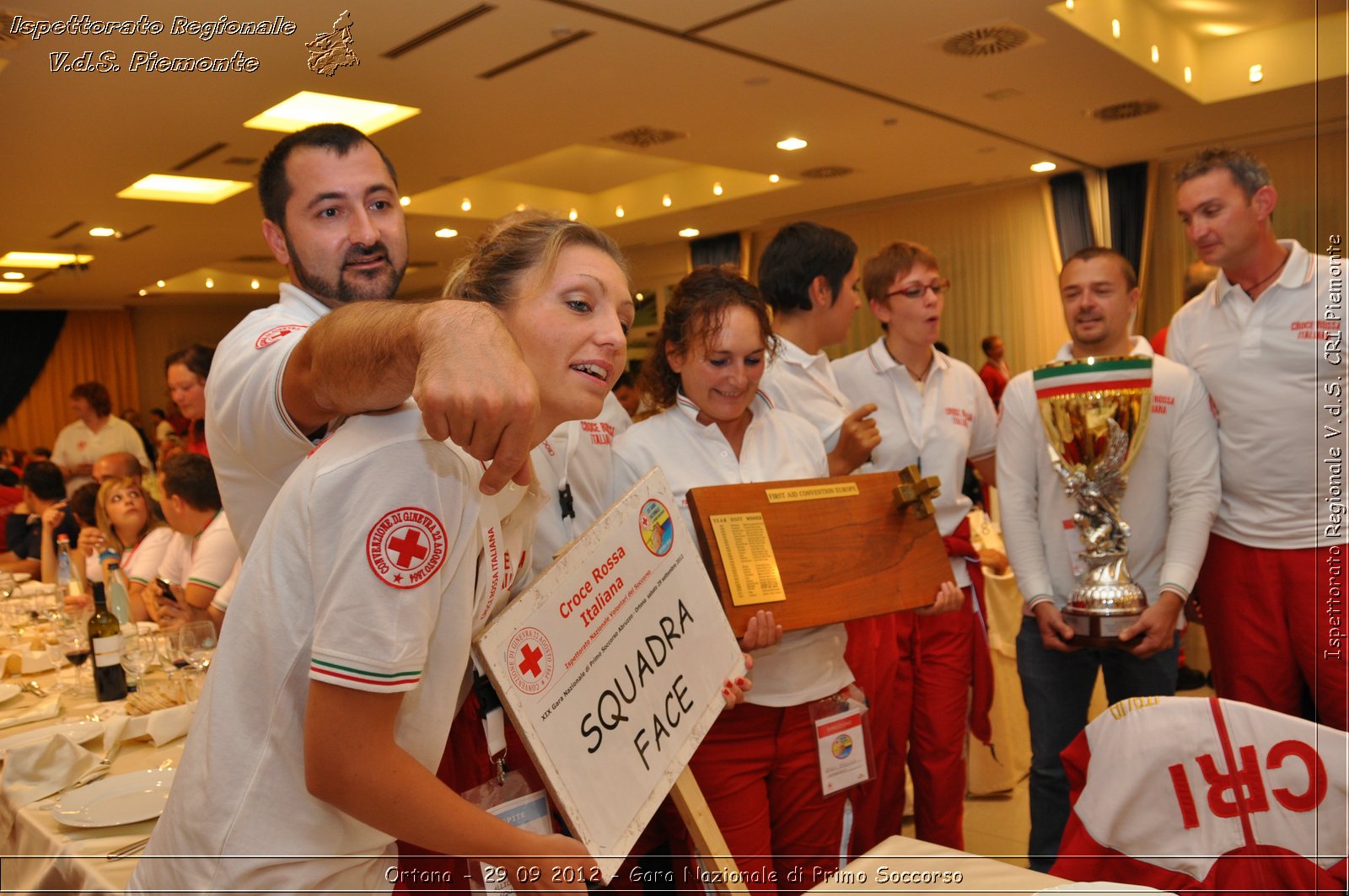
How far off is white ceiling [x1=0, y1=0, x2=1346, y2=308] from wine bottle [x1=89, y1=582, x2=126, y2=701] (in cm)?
281

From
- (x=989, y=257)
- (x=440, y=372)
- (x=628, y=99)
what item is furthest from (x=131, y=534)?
(x=989, y=257)

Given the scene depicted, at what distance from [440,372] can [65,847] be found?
1.37 m

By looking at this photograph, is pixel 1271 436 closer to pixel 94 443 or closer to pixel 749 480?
pixel 749 480

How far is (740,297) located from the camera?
227 centimetres

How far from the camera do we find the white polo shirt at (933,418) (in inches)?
114

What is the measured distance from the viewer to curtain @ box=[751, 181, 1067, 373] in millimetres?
10023

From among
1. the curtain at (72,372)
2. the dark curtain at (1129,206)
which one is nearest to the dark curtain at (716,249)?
the dark curtain at (1129,206)

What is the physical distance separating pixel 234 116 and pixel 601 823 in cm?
577

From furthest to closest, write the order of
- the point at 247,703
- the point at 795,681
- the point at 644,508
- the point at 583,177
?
the point at 583,177
the point at 795,681
the point at 644,508
the point at 247,703

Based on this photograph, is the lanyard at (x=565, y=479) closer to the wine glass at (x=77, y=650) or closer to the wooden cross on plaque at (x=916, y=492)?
the wooden cross on plaque at (x=916, y=492)

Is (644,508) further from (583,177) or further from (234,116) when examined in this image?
(583,177)

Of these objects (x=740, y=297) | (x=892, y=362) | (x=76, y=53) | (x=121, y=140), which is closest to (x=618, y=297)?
(x=740, y=297)

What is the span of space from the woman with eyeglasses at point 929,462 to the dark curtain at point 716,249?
9088 millimetres

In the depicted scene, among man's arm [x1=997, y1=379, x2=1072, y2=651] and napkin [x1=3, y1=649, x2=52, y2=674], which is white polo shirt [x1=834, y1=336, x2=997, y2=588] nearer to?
man's arm [x1=997, y1=379, x2=1072, y2=651]
